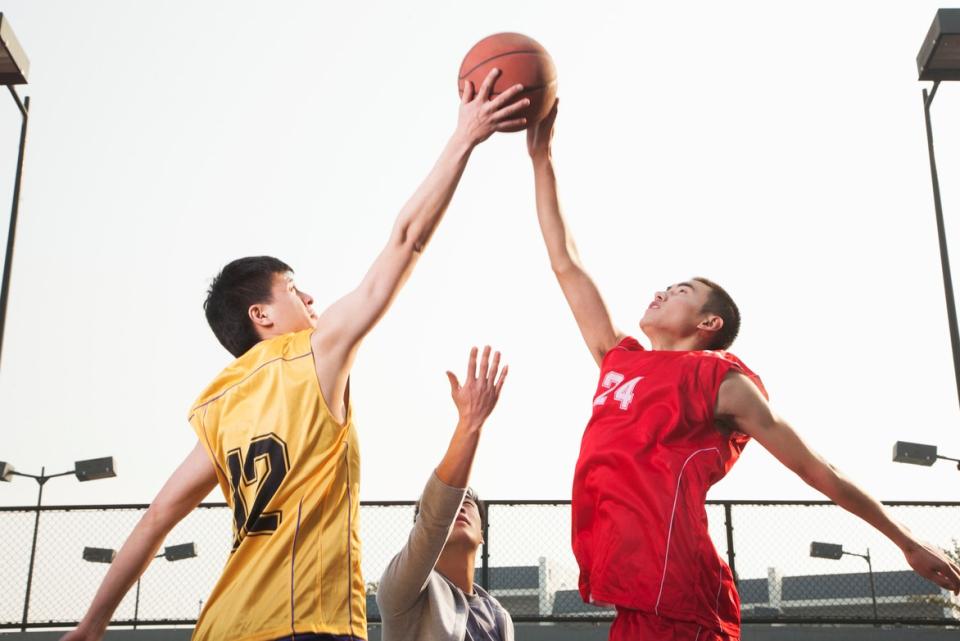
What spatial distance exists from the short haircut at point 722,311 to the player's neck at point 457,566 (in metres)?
1.33

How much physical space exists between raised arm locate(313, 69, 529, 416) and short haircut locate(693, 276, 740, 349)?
1.38 meters

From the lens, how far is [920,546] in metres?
3.46

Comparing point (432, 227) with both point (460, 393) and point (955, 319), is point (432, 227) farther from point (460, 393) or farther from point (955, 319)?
point (955, 319)

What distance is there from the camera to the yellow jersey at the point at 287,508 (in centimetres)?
281

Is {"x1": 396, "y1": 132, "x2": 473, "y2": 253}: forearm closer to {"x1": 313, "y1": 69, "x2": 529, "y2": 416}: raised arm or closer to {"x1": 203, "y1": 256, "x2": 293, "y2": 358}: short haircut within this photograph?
{"x1": 313, "y1": 69, "x2": 529, "y2": 416}: raised arm

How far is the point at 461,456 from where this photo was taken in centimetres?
344

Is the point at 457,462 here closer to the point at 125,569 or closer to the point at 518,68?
the point at 125,569

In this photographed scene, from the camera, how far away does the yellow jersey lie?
2.81 meters

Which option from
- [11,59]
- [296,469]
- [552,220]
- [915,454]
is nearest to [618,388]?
[552,220]

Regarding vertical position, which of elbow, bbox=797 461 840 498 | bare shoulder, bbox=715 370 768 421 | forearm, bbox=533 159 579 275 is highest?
forearm, bbox=533 159 579 275

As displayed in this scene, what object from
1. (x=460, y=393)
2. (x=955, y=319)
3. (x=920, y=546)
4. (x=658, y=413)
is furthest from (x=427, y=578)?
(x=955, y=319)

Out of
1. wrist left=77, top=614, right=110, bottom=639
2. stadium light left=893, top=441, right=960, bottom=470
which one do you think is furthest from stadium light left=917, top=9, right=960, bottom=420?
wrist left=77, top=614, right=110, bottom=639

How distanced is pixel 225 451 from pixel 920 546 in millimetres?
2316

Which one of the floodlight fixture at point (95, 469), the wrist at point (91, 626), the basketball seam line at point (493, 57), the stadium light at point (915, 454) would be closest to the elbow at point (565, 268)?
the basketball seam line at point (493, 57)
